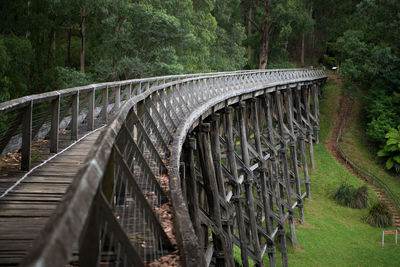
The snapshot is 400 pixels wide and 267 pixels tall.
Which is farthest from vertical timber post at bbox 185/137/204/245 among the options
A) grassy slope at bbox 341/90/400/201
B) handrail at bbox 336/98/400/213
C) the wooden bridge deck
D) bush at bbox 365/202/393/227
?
grassy slope at bbox 341/90/400/201

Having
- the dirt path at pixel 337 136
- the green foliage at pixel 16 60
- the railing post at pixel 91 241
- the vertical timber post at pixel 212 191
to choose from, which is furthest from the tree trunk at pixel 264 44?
the railing post at pixel 91 241

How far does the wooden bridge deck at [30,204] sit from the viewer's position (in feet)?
9.86

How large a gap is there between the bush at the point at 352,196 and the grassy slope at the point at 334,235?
379mm

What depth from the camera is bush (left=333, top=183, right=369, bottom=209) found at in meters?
21.1

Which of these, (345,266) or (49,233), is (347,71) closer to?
(345,266)

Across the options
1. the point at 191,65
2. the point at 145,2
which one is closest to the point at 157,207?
the point at 145,2

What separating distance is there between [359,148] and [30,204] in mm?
26293

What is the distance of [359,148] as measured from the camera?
27688 mm

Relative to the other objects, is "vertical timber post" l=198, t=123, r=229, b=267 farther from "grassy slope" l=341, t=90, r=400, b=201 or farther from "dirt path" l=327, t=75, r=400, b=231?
"grassy slope" l=341, t=90, r=400, b=201

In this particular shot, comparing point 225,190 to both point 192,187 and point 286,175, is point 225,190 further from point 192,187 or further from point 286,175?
point 192,187

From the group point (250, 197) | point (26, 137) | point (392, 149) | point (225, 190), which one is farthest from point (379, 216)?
point (26, 137)

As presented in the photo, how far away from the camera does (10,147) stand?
5438mm

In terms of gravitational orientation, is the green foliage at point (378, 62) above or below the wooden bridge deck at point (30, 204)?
above

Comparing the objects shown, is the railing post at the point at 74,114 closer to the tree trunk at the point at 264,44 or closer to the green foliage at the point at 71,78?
the green foliage at the point at 71,78
